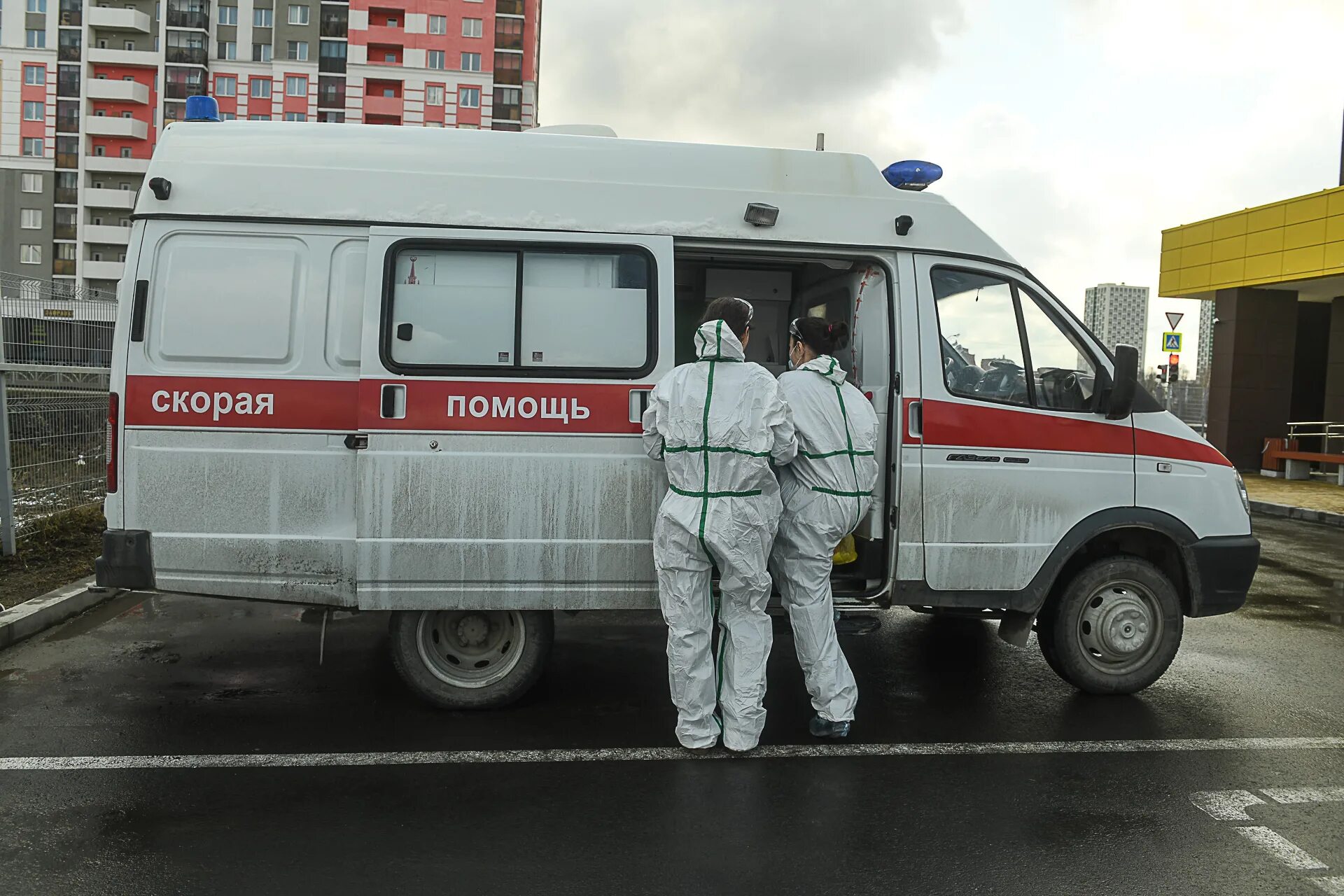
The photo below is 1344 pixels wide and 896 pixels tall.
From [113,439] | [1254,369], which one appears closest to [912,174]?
[113,439]

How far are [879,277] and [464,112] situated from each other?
2579 inches

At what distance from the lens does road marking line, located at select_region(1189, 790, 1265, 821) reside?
4.16m

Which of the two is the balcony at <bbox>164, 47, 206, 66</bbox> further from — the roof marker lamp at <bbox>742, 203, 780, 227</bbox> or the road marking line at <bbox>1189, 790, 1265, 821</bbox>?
the road marking line at <bbox>1189, 790, 1265, 821</bbox>

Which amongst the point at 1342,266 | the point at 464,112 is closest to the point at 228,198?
the point at 1342,266

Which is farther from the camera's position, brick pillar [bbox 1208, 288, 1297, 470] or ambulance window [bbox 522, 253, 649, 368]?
brick pillar [bbox 1208, 288, 1297, 470]

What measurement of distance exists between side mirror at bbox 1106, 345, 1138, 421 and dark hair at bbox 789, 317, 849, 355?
141cm

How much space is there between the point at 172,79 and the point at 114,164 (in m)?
6.42

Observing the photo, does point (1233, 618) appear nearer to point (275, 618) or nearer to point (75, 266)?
point (275, 618)

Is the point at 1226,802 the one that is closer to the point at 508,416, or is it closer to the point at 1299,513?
the point at 508,416

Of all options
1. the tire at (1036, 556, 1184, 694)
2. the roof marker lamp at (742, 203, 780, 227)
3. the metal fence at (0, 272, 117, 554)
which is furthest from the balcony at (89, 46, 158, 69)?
the tire at (1036, 556, 1184, 694)

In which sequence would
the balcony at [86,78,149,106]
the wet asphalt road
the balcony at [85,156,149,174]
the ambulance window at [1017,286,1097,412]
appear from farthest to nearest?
1. the balcony at [85,156,149,174]
2. the balcony at [86,78,149,106]
3. the ambulance window at [1017,286,1097,412]
4. the wet asphalt road

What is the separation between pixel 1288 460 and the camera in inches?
822

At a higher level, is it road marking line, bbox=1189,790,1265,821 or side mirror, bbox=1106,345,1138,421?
side mirror, bbox=1106,345,1138,421

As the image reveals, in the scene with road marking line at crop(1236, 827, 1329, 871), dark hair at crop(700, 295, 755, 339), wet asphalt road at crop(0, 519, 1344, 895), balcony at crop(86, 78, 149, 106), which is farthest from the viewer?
balcony at crop(86, 78, 149, 106)
